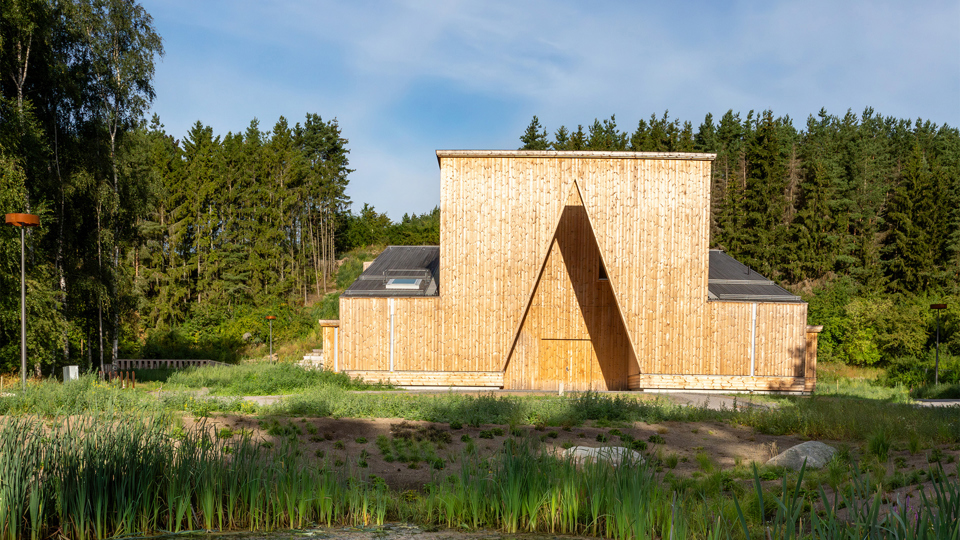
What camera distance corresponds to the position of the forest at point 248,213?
16.9 meters

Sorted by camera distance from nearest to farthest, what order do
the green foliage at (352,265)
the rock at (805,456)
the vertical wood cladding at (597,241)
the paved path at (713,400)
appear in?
the rock at (805,456) → the paved path at (713,400) → the vertical wood cladding at (597,241) → the green foliage at (352,265)

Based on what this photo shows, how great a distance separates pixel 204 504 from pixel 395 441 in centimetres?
→ 432

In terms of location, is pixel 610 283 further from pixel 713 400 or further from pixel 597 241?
pixel 713 400

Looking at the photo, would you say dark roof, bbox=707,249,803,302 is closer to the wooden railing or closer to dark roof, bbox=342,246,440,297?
dark roof, bbox=342,246,440,297

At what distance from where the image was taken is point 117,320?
19.9 meters

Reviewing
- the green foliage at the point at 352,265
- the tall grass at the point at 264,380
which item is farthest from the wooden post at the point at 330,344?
the green foliage at the point at 352,265

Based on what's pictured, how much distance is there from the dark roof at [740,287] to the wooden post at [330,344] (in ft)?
40.1

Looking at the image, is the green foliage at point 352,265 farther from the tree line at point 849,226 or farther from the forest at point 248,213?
the tree line at point 849,226

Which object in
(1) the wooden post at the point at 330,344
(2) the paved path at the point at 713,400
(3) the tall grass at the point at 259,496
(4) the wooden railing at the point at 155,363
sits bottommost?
(4) the wooden railing at the point at 155,363

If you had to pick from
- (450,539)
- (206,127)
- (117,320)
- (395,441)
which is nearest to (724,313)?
(395,441)

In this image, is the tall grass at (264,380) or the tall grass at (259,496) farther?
the tall grass at (264,380)

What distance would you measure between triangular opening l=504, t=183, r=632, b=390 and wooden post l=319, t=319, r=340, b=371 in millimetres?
5807

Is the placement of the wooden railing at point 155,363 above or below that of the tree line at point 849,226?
below

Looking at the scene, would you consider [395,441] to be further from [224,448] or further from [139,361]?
[139,361]
